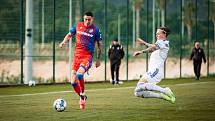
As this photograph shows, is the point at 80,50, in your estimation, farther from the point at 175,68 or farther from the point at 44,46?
the point at 175,68

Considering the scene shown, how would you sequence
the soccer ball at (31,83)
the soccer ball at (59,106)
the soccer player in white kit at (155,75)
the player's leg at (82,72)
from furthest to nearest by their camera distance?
the soccer ball at (31,83) < the player's leg at (82,72) < the soccer player in white kit at (155,75) < the soccer ball at (59,106)

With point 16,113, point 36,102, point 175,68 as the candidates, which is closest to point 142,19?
point 175,68

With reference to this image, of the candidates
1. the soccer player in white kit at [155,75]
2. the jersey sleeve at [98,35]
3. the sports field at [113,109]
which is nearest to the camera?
the sports field at [113,109]

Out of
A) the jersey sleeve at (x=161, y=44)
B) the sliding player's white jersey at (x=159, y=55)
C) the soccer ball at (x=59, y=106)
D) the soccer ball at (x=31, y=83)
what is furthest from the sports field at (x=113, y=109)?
the soccer ball at (x=31, y=83)

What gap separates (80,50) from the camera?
18.7 metres

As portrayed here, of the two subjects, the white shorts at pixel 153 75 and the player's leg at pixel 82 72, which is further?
the player's leg at pixel 82 72

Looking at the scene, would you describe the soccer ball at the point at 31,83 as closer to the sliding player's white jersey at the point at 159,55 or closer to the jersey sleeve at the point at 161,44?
the sliding player's white jersey at the point at 159,55

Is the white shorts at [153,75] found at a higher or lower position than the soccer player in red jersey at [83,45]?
lower

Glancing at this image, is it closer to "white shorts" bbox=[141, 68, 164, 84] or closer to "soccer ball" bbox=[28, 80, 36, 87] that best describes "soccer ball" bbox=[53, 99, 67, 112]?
"white shorts" bbox=[141, 68, 164, 84]

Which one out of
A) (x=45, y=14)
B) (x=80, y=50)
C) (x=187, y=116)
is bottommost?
(x=187, y=116)

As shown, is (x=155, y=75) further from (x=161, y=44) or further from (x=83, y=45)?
(x=83, y=45)

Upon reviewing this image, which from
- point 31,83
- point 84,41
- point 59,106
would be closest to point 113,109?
point 59,106

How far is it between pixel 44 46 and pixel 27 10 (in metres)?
2.40

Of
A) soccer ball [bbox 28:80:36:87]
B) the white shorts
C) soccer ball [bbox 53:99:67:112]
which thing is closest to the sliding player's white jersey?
the white shorts
